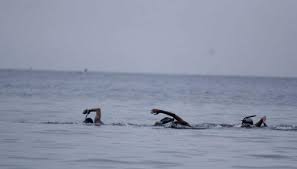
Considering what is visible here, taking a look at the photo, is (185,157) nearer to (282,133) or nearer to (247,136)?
(247,136)

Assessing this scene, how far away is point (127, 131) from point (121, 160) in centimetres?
931

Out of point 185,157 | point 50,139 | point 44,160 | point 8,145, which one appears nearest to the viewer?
point 44,160

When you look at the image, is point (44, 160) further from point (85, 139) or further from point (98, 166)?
point (85, 139)

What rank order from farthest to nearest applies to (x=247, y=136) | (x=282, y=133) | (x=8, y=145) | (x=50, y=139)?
(x=282, y=133)
(x=247, y=136)
(x=50, y=139)
(x=8, y=145)

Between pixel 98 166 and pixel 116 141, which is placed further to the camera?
pixel 116 141

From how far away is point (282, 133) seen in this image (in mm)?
29125

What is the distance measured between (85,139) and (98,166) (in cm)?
637

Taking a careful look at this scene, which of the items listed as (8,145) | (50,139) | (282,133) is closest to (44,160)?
(8,145)

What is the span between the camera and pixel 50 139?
22.9 meters

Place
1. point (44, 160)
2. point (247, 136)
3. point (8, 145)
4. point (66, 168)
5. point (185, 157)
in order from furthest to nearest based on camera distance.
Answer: point (247, 136) → point (8, 145) → point (185, 157) → point (44, 160) → point (66, 168)

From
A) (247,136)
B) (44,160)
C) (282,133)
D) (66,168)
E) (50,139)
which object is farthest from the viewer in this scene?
(282,133)

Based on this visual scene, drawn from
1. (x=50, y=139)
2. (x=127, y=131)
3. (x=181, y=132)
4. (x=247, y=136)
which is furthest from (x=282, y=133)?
(x=50, y=139)

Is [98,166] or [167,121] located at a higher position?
[167,121]

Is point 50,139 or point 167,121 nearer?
point 50,139
